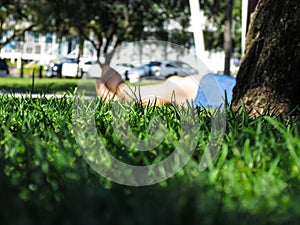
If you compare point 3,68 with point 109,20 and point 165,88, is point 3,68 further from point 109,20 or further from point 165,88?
point 165,88

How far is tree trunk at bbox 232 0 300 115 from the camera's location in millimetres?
4848

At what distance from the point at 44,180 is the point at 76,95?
9.61ft

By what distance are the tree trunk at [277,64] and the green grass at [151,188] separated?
4.74 feet

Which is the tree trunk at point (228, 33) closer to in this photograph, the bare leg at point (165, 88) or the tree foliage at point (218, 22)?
the tree foliage at point (218, 22)

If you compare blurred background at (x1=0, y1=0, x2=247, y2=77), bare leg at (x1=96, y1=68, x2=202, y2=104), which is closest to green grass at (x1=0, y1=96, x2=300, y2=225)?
bare leg at (x1=96, y1=68, x2=202, y2=104)

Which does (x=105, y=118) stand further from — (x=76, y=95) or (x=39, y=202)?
(x=39, y=202)

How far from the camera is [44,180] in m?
2.27

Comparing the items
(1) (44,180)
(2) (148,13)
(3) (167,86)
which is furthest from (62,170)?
(2) (148,13)

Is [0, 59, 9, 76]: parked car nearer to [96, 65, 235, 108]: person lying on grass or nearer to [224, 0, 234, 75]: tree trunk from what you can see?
[224, 0, 234, 75]: tree trunk

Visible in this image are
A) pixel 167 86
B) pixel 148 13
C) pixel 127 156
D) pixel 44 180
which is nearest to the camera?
pixel 44 180

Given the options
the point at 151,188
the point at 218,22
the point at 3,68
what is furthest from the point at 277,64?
the point at 218,22

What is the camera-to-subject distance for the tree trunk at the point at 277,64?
15.9 ft

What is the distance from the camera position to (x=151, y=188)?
7.29 ft

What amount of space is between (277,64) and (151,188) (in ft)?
9.64
